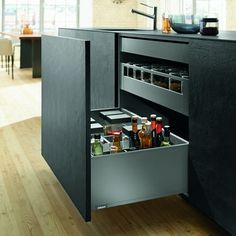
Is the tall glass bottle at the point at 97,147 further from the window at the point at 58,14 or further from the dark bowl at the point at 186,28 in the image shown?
the window at the point at 58,14

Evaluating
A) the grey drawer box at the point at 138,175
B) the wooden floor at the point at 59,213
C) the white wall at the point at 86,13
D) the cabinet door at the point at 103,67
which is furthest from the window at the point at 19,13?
the grey drawer box at the point at 138,175

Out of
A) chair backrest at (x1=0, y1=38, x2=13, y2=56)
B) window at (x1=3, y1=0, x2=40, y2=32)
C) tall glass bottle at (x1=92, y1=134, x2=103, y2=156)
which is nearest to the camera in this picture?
tall glass bottle at (x1=92, y1=134, x2=103, y2=156)

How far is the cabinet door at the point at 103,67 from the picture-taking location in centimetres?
241

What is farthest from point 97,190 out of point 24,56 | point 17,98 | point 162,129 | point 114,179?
point 24,56

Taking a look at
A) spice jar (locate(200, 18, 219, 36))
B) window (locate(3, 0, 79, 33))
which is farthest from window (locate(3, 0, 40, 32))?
spice jar (locate(200, 18, 219, 36))

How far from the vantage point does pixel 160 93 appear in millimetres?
1982

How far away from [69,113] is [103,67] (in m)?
0.81

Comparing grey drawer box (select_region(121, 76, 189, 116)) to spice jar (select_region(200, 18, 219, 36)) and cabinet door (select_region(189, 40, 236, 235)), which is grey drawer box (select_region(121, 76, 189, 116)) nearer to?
cabinet door (select_region(189, 40, 236, 235))

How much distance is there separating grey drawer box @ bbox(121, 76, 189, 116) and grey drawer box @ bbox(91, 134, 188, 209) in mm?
180

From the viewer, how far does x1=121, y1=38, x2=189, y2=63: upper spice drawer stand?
5.64 ft

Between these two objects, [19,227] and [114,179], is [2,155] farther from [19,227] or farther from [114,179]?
[114,179]

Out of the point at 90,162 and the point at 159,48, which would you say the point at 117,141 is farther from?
the point at 159,48

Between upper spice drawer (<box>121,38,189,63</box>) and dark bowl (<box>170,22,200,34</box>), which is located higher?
dark bowl (<box>170,22,200,34</box>)

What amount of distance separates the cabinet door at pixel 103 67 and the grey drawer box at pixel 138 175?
794 mm
